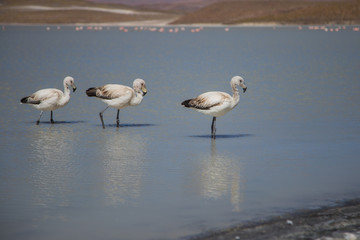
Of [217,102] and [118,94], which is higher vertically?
[118,94]

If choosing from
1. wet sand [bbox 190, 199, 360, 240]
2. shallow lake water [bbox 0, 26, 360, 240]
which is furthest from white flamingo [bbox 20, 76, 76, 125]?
wet sand [bbox 190, 199, 360, 240]

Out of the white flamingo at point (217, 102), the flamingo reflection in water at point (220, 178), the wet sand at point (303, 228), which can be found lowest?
the wet sand at point (303, 228)

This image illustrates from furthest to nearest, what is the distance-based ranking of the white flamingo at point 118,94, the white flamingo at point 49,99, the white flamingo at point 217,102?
1. the white flamingo at point 49,99
2. the white flamingo at point 118,94
3. the white flamingo at point 217,102

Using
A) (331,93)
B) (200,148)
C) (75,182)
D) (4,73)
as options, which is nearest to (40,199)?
(75,182)

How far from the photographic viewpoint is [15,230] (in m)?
7.16

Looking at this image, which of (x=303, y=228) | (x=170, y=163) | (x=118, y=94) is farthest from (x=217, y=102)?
(x=303, y=228)

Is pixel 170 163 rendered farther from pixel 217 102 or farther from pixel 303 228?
pixel 303 228

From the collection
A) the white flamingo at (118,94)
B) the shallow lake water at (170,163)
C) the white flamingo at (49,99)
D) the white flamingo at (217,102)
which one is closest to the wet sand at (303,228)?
the shallow lake water at (170,163)

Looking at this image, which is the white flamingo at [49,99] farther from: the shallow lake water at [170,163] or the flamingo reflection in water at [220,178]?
the flamingo reflection in water at [220,178]

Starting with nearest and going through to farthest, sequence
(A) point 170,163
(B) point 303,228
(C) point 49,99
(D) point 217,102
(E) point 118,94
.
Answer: (B) point 303,228 → (A) point 170,163 → (D) point 217,102 → (E) point 118,94 → (C) point 49,99

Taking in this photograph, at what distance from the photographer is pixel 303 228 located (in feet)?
23.1

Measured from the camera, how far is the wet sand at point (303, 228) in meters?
6.78

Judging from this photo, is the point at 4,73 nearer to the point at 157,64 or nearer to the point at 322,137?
the point at 157,64

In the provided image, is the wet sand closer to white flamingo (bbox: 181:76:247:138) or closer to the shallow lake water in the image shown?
the shallow lake water
